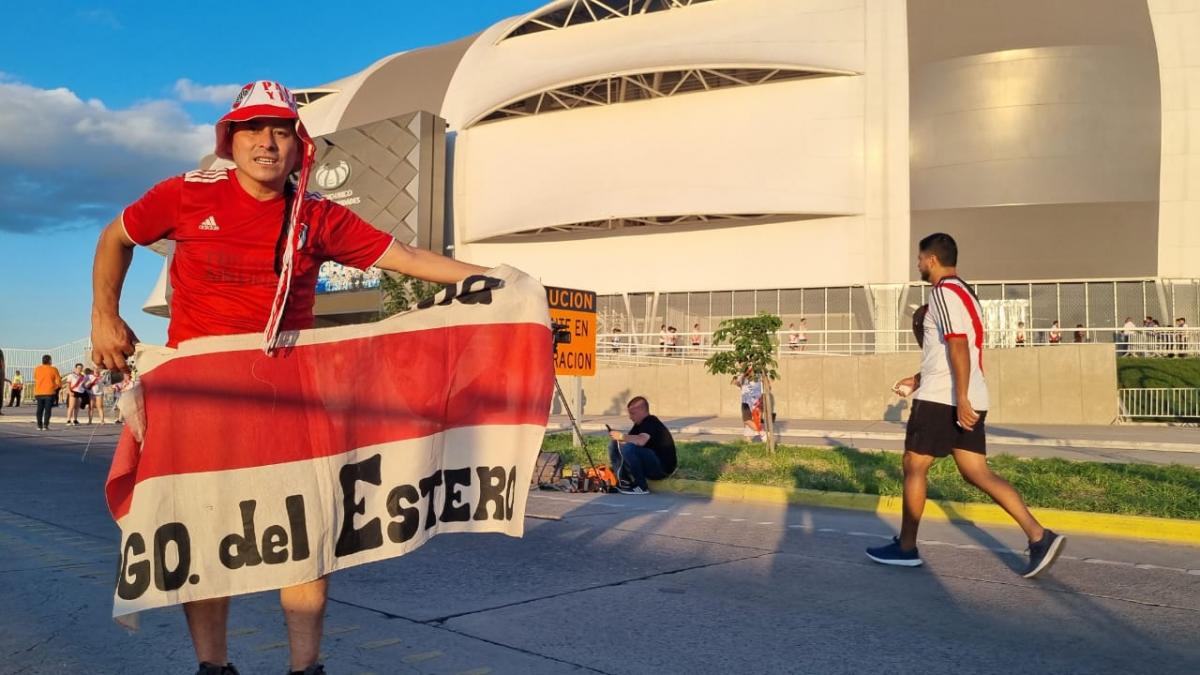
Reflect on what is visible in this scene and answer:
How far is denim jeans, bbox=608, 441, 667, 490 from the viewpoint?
1077 cm

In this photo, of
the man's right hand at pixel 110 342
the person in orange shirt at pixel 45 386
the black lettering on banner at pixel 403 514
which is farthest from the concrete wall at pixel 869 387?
the man's right hand at pixel 110 342

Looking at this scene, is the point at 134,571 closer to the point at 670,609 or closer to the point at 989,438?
the point at 670,609

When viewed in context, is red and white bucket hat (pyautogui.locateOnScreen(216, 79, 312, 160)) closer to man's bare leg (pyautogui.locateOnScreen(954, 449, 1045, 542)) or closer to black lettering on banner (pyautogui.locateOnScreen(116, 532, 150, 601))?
black lettering on banner (pyautogui.locateOnScreen(116, 532, 150, 601))

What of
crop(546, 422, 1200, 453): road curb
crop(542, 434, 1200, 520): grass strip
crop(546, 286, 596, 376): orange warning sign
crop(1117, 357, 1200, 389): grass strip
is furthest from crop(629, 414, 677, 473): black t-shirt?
crop(1117, 357, 1200, 389): grass strip

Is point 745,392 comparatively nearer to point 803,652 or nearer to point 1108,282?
point 803,652

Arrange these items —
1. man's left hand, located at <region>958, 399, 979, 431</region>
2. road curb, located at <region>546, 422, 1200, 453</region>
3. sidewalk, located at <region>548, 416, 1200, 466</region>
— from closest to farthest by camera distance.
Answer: man's left hand, located at <region>958, 399, 979, 431</region> < sidewalk, located at <region>548, 416, 1200, 466</region> < road curb, located at <region>546, 422, 1200, 453</region>

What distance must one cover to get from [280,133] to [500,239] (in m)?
44.5

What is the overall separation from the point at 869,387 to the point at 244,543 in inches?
938

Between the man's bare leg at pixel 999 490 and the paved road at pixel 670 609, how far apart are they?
0.34 meters

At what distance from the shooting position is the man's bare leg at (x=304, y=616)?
2.80 metres

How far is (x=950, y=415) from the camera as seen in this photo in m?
6.05

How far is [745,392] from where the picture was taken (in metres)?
18.3

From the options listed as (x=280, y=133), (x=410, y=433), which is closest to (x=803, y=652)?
(x=410, y=433)

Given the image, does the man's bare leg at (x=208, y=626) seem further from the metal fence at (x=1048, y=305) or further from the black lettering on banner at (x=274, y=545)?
the metal fence at (x=1048, y=305)
